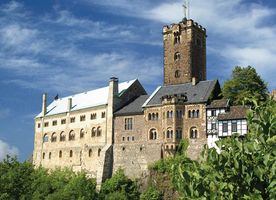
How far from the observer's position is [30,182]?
7044 centimetres

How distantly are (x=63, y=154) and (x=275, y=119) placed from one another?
68.5 metres

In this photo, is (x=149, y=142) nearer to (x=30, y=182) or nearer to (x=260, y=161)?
(x=30, y=182)

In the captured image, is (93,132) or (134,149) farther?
(93,132)

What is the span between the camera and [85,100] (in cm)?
8094

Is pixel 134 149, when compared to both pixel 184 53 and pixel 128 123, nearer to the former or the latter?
pixel 128 123

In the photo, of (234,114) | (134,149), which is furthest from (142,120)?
(234,114)

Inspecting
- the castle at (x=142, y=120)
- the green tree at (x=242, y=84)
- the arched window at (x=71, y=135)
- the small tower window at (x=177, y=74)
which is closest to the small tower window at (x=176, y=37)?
the castle at (x=142, y=120)

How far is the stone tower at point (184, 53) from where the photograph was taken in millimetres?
74312

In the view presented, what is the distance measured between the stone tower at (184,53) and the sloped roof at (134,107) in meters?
5.21

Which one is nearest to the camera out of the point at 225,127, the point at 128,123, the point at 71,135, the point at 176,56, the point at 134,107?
the point at 225,127

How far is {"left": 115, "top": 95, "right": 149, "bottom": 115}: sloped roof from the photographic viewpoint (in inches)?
2735

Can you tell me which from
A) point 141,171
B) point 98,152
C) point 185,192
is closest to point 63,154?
point 98,152

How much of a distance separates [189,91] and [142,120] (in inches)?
318

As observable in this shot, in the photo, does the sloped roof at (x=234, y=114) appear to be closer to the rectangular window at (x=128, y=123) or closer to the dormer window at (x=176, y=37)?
the rectangular window at (x=128, y=123)
